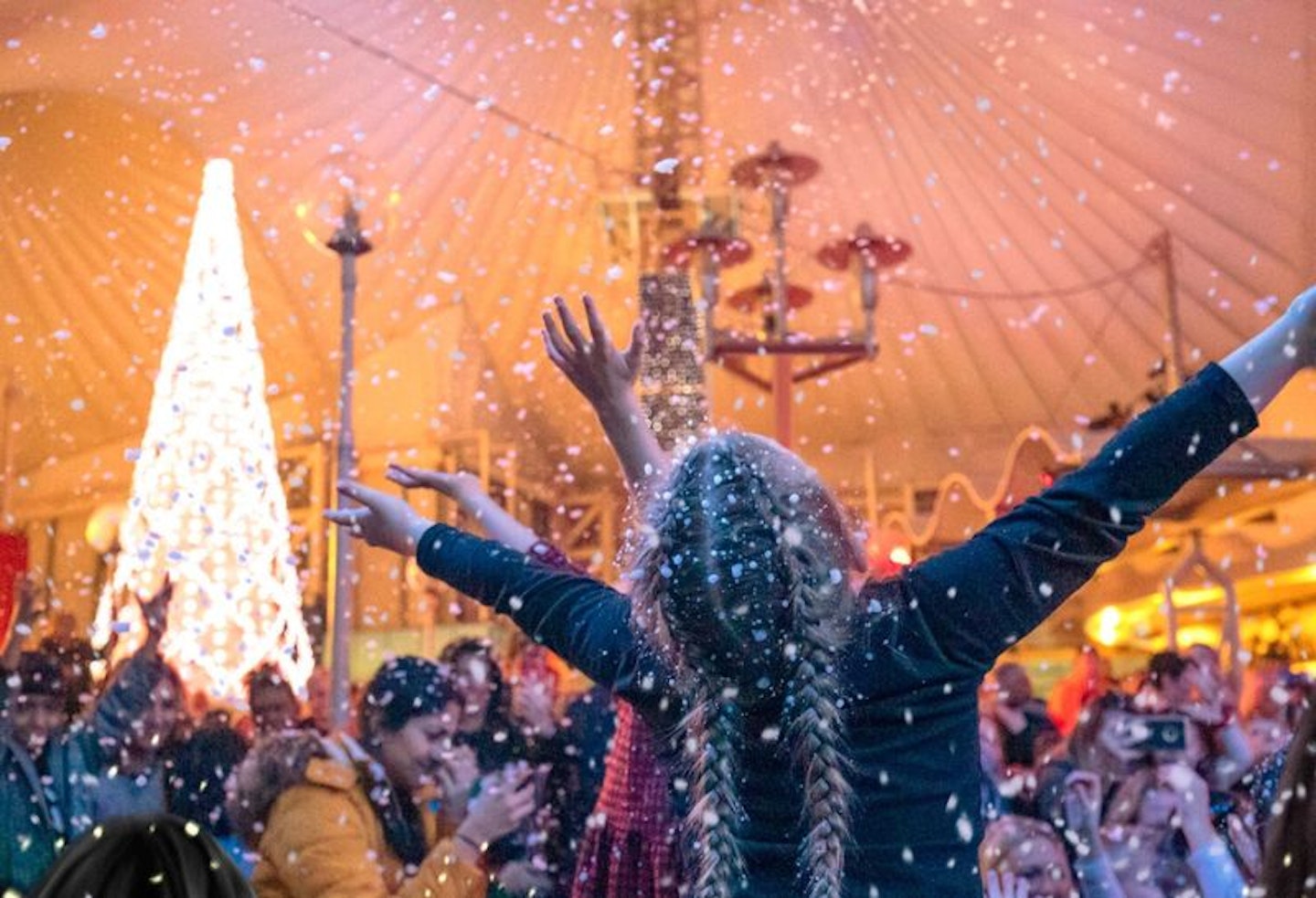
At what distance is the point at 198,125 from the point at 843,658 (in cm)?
397

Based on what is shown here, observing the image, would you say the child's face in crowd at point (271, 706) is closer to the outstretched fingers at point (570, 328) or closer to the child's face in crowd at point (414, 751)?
the child's face in crowd at point (414, 751)

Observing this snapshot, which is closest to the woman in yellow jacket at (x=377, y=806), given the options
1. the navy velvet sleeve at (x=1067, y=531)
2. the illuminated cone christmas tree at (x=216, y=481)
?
the navy velvet sleeve at (x=1067, y=531)

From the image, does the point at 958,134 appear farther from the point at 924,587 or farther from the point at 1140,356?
the point at 924,587

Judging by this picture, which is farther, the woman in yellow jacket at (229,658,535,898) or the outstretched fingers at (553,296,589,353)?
the woman in yellow jacket at (229,658,535,898)

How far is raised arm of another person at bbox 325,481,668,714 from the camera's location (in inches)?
34.5

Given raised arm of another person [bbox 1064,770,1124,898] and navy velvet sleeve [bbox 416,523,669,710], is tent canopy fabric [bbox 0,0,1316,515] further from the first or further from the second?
→ navy velvet sleeve [bbox 416,523,669,710]

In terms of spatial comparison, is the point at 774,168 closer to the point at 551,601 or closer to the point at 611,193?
the point at 611,193

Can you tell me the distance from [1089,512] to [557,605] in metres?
0.31

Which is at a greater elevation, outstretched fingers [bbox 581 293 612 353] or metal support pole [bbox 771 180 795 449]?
metal support pole [bbox 771 180 795 449]

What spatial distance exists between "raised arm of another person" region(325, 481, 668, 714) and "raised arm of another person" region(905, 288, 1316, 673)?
17 centimetres

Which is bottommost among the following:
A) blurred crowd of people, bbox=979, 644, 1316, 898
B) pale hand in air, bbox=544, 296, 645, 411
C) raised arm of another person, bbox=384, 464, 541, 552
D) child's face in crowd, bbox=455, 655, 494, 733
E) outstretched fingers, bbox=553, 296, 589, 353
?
blurred crowd of people, bbox=979, 644, 1316, 898

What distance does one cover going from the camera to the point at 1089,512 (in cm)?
78

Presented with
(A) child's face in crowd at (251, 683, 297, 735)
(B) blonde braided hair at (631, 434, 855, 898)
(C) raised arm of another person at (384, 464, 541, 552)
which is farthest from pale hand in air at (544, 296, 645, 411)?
(A) child's face in crowd at (251, 683, 297, 735)

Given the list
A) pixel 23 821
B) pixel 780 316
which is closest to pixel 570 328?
pixel 23 821
